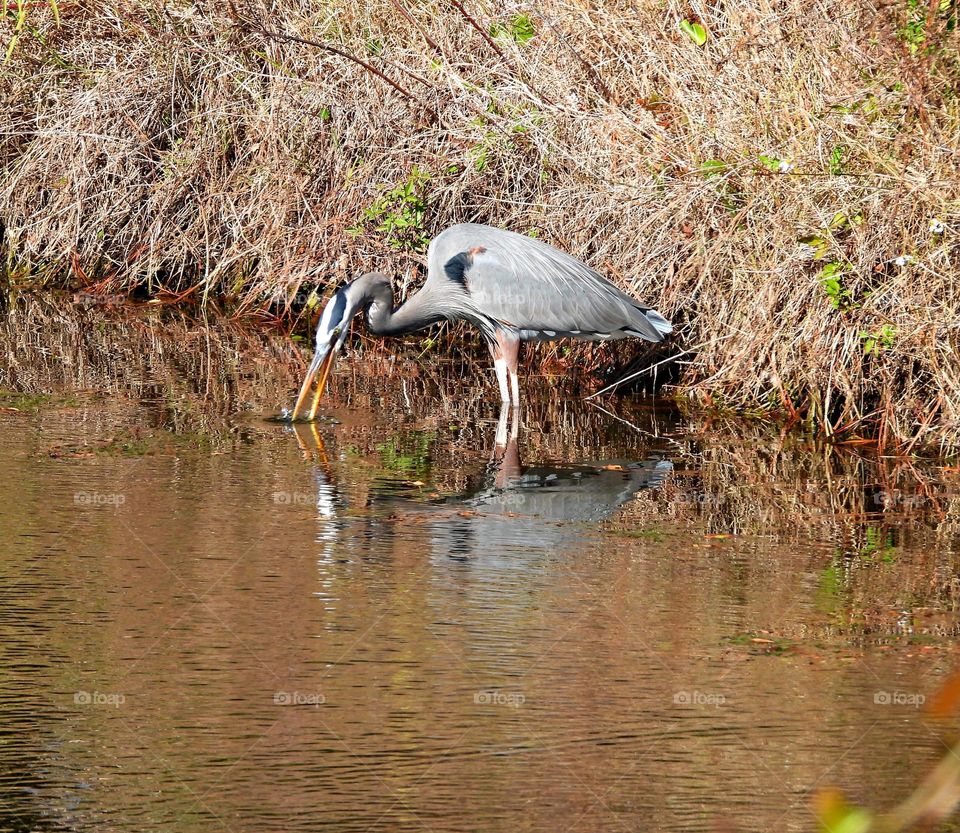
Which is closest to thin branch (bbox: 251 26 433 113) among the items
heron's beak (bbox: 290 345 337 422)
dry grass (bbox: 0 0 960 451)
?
dry grass (bbox: 0 0 960 451)

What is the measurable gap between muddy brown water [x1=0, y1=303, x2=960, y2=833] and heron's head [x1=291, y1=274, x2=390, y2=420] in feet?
1.04

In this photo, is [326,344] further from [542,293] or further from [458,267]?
[542,293]

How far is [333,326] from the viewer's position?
28.2 ft

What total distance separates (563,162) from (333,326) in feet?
7.93

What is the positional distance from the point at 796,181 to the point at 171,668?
5.06 metres

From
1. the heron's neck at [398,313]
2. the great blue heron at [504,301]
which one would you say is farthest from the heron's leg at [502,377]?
the heron's neck at [398,313]

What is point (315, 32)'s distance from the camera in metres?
12.1

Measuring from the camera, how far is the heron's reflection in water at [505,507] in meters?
5.94

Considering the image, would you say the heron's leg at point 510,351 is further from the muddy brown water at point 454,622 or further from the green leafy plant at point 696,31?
the green leafy plant at point 696,31

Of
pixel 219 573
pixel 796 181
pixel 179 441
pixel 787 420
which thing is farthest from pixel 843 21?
pixel 219 573

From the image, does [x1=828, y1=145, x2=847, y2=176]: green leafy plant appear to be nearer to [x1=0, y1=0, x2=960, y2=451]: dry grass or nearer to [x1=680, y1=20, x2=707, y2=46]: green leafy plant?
[x1=0, y1=0, x2=960, y2=451]: dry grass

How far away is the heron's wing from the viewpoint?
877 cm

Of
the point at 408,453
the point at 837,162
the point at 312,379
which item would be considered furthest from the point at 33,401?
the point at 837,162

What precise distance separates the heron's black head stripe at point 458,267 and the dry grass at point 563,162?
102 cm
